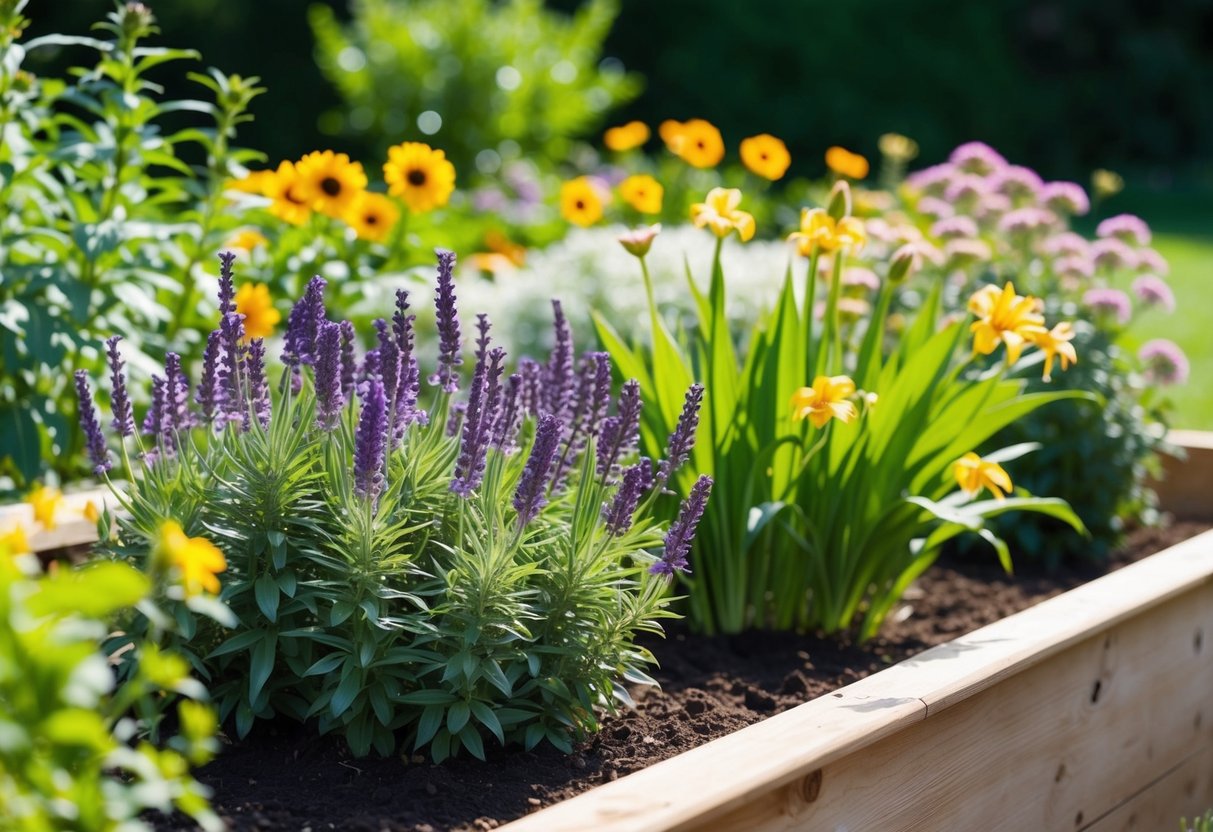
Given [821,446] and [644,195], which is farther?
[644,195]

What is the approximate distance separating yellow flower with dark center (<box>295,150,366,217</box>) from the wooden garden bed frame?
1.64 metres

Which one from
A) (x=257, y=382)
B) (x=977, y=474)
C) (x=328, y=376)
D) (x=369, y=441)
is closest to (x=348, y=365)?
(x=257, y=382)

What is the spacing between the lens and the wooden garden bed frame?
1.55 meters

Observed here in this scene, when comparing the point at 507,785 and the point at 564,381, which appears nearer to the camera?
the point at 507,785

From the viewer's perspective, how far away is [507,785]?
176 centimetres

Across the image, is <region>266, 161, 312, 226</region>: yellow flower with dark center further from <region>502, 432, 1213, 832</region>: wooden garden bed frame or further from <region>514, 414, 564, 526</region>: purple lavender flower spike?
<region>502, 432, 1213, 832</region>: wooden garden bed frame

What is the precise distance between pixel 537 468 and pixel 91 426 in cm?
62

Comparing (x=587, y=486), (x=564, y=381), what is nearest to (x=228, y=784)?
(x=587, y=486)

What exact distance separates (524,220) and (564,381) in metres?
4.63

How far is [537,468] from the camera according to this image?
167cm

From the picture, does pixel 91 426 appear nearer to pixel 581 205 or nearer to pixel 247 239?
pixel 247 239

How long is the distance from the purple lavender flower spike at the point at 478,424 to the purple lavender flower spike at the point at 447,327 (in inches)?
2.0

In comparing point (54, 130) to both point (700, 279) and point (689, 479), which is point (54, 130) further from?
point (700, 279)

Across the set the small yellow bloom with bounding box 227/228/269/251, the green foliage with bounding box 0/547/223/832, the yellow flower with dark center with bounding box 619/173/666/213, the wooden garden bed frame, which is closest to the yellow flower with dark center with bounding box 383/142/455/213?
the small yellow bloom with bounding box 227/228/269/251
